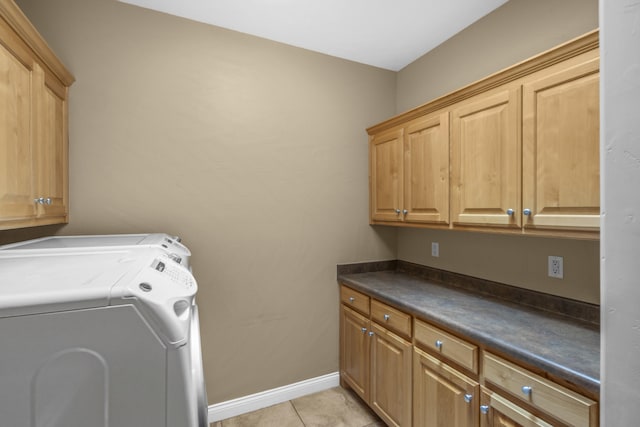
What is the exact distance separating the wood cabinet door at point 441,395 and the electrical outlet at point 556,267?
2.46 feet

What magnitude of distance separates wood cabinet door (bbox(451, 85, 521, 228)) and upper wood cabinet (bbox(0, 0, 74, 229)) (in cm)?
208

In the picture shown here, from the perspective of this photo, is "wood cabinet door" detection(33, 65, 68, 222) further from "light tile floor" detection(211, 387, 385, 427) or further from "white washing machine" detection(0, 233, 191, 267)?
"light tile floor" detection(211, 387, 385, 427)

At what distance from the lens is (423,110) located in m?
2.07

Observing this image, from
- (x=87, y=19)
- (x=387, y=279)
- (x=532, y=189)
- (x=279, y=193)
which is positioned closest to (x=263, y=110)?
(x=279, y=193)

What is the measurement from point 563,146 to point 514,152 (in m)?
0.22

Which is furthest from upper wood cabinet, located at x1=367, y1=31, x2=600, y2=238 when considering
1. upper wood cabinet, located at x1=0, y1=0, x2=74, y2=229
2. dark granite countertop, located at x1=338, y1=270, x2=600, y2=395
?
Answer: upper wood cabinet, located at x1=0, y1=0, x2=74, y2=229

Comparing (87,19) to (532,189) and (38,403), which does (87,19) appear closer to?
(38,403)

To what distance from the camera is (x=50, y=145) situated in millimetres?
1560

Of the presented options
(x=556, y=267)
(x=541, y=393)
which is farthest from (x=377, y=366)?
(x=556, y=267)

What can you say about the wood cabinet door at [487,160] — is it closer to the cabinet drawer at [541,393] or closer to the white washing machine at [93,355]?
the cabinet drawer at [541,393]

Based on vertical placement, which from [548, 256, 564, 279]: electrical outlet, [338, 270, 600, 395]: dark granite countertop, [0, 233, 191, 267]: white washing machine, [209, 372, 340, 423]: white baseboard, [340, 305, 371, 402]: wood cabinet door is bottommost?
[209, 372, 340, 423]: white baseboard

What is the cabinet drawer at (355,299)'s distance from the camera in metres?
2.21

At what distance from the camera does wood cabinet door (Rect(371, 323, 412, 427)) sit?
1.79 metres

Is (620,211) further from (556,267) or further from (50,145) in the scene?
(50,145)
